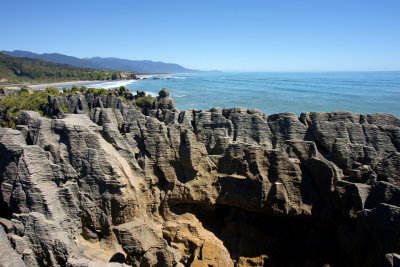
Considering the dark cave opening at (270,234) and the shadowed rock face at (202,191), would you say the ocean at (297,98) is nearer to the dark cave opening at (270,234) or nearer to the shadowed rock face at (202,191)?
the shadowed rock face at (202,191)

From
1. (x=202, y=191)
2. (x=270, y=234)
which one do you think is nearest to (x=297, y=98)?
(x=270, y=234)

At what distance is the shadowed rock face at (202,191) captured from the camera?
8656mm

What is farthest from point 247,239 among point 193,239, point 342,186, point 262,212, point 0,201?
point 0,201

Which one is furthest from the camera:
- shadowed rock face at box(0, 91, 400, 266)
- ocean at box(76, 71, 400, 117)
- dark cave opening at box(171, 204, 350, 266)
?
ocean at box(76, 71, 400, 117)

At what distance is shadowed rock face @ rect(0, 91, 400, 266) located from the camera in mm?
8656

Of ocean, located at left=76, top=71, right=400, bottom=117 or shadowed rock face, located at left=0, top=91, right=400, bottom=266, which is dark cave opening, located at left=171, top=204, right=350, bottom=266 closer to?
shadowed rock face, located at left=0, top=91, right=400, bottom=266

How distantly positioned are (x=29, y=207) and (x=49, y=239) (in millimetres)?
1621

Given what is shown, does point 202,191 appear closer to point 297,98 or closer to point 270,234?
point 270,234

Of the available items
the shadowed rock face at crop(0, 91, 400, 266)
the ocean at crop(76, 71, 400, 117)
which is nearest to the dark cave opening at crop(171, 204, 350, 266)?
the shadowed rock face at crop(0, 91, 400, 266)

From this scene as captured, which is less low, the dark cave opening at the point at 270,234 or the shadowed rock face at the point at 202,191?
the shadowed rock face at the point at 202,191

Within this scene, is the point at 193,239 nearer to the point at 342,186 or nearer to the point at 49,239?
the point at 49,239

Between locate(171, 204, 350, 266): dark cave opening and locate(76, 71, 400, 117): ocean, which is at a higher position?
locate(76, 71, 400, 117): ocean

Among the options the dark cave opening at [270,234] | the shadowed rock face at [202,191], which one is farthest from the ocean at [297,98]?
the dark cave opening at [270,234]

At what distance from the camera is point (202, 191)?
11414 mm
